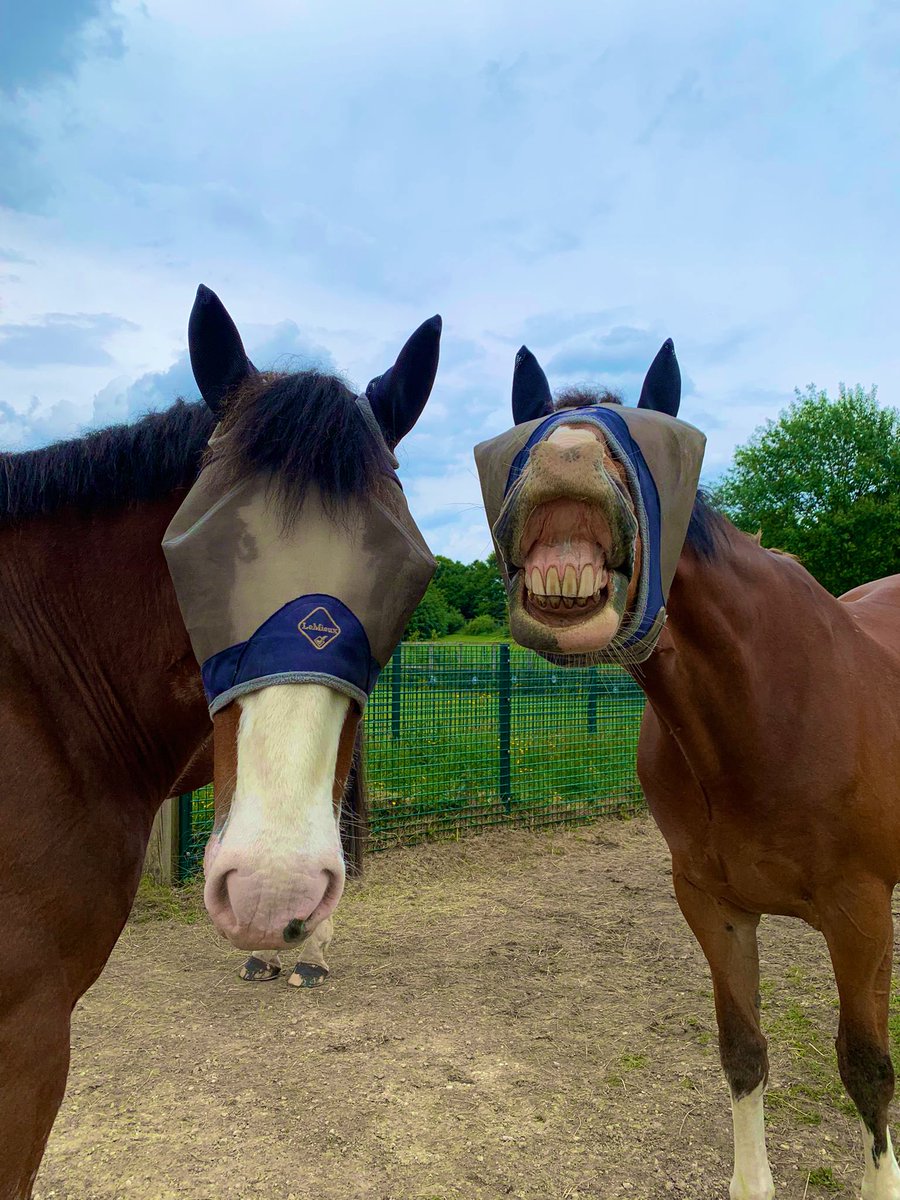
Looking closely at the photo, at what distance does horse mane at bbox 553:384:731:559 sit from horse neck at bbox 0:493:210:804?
1.02 metres

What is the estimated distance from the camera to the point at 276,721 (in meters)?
1.11

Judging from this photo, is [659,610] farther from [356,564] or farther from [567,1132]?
[567,1132]

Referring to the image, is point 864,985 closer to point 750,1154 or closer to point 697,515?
point 750,1154

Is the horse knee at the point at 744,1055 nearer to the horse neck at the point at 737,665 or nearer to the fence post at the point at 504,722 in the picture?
the horse neck at the point at 737,665

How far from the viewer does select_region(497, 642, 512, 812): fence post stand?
23.5ft

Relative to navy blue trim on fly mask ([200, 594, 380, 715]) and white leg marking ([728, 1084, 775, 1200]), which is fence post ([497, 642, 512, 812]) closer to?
white leg marking ([728, 1084, 775, 1200])

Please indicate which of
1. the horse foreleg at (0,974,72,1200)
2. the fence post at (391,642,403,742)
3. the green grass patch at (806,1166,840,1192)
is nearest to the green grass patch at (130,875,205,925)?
the fence post at (391,642,403,742)

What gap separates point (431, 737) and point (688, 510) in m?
5.29

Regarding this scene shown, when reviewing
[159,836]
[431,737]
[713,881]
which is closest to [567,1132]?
[713,881]

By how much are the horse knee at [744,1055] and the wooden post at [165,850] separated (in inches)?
152

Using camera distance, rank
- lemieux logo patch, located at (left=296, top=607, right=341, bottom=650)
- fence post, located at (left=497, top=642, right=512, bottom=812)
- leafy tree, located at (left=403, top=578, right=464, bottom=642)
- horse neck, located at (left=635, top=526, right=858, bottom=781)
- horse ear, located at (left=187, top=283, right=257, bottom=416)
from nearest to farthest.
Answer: lemieux logo patch, located at (left=296, top=607, right=341, bottom=650) → horse ear, located at (left=187, top=283, right=257, bottom=416) → horse neck, located at (left=635, top=526, right=858, bottom=781) → fence post, located at (left=497, top=642, right=512, bottom=812) → leafy tree, located at (left=403, top=578, right=464, bottom=642)

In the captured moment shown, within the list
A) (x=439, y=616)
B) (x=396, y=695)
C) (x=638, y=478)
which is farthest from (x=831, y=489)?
(x=638, y=478)

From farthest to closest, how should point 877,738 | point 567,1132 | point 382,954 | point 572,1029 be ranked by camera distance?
1. point 382,954
2. point 572,1029
3. point 567,1132
4. point 877,738

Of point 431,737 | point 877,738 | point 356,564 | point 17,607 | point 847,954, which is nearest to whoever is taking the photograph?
point 356,564
